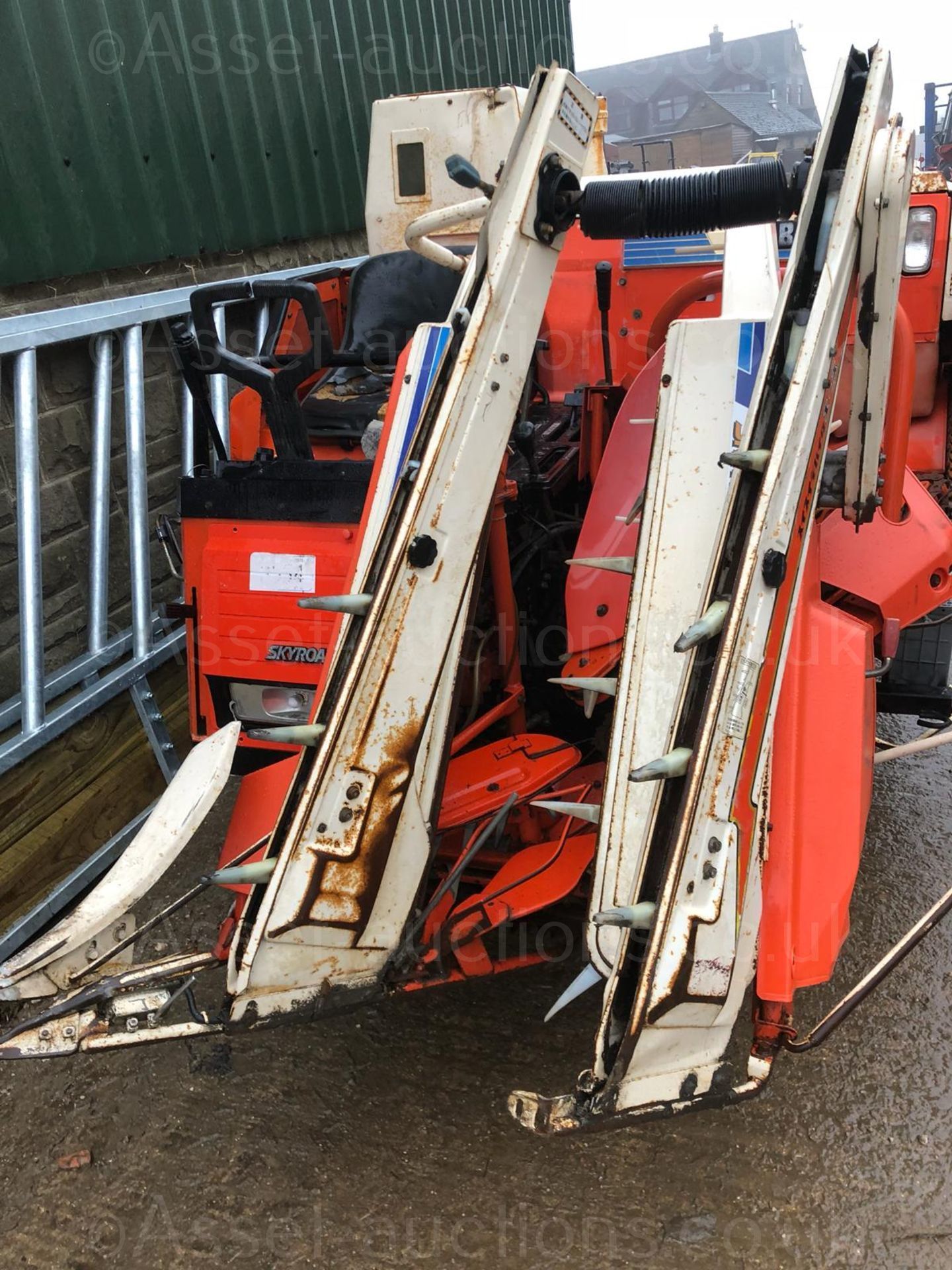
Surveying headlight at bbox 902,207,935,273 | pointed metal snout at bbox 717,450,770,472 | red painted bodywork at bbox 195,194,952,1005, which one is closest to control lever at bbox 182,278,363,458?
red painted bodywork at bbox 195,194,952,1005

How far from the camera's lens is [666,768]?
1.39 meters

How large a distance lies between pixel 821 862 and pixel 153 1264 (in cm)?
145

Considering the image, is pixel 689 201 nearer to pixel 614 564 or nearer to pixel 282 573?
pixel 614 564

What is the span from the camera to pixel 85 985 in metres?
1.80

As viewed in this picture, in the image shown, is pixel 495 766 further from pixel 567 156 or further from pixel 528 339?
pixel 567 156

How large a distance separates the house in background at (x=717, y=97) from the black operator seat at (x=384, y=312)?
32.9m

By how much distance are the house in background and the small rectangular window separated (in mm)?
31654

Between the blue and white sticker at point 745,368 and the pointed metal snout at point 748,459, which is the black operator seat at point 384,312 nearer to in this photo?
the blue and white sticker at point 745,368

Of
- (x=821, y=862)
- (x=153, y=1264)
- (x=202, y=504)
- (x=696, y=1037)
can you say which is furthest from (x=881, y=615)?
(x=153, y=1264)

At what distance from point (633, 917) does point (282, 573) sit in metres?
1.31

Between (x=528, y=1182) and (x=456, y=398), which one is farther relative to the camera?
(x=528, y=1182)

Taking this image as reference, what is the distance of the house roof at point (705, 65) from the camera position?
4081 centimetres

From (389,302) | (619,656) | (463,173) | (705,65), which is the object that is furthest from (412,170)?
(705,65)

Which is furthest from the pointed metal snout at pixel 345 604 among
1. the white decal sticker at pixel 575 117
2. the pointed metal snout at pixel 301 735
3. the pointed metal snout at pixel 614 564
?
the white decal sticker at pixel 575 117
